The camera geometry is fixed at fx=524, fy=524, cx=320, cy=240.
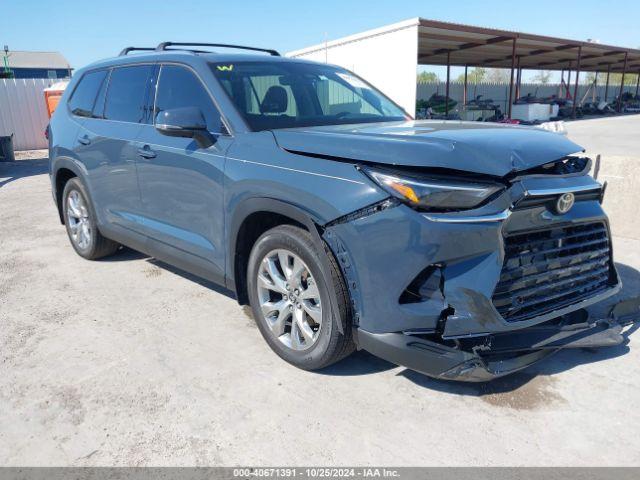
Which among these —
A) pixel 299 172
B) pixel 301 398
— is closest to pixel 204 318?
pixel 301 398

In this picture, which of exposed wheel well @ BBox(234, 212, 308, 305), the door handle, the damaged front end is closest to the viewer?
the damaged front end

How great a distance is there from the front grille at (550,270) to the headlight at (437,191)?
25cm

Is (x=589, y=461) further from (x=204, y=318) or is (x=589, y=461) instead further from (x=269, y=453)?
(x=204, y=318)

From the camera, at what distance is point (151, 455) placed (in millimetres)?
2482

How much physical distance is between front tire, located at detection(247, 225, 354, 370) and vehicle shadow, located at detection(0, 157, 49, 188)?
10087 mm

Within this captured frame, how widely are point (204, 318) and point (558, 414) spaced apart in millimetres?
2502

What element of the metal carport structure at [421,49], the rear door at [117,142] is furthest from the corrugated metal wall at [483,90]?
the rear door at [117,142]

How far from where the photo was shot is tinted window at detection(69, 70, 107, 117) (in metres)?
5.06

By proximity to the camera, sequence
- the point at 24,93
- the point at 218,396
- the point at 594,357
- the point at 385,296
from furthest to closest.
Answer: the point at 24,93 → the point at 594,357 → the point at 218,396 → the point at 385,296

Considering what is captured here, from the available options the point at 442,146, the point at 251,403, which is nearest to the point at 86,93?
the point at 251,403

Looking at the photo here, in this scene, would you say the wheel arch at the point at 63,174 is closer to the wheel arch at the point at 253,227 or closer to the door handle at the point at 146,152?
the door handle at the point at 146,152

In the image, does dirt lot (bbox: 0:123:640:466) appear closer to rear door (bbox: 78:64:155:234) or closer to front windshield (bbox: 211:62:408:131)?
rear door (bbox: 78:64:155:234)

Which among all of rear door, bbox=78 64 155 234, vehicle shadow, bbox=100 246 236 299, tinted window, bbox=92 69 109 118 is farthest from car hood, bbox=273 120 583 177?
tinted window, bbox=92 69 109 118

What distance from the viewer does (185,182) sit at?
3734 mm
